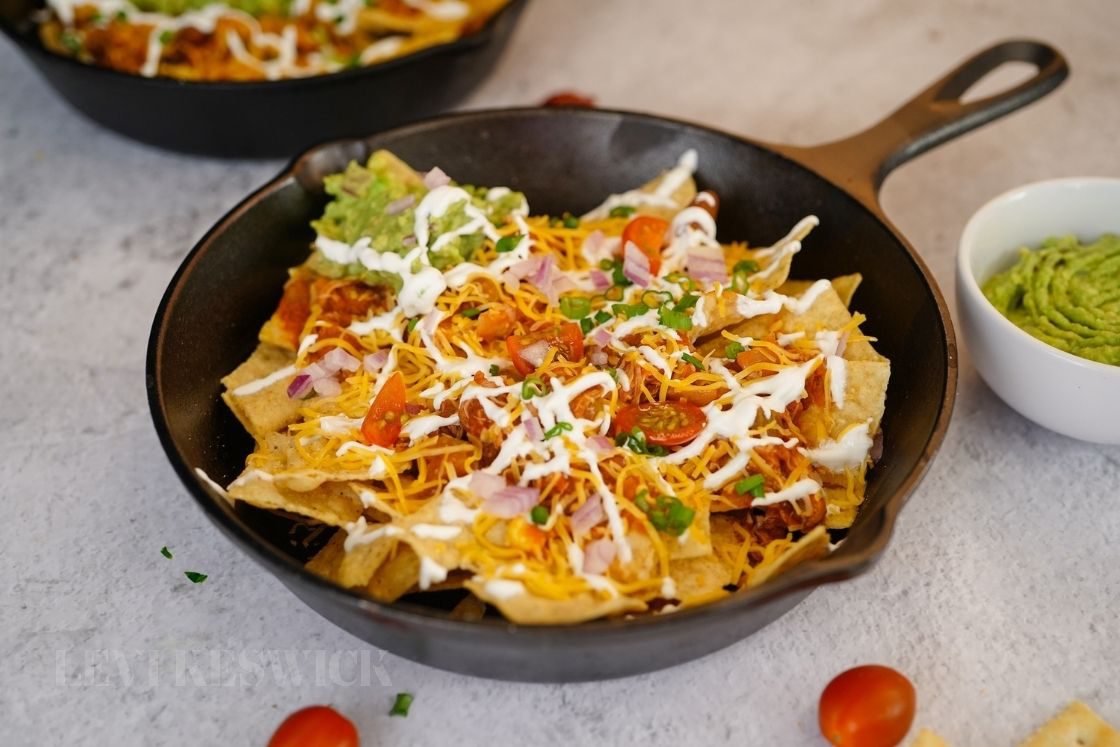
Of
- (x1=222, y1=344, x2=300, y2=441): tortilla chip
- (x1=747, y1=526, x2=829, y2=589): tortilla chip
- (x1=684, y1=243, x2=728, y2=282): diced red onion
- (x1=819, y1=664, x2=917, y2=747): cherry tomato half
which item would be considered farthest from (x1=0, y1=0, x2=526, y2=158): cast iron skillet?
(x1=819, y1=664, x2=917, y2=747): cherry tomato half

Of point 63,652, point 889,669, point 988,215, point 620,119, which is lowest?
point 63,652

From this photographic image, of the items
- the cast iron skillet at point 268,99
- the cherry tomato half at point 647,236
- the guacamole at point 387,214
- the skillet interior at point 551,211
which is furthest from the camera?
the cast iron skillet at point 268,99

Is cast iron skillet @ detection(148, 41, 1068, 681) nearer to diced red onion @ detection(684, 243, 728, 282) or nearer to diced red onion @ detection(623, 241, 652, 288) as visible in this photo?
diced red onion @ detection(684, 243, 728, 282)

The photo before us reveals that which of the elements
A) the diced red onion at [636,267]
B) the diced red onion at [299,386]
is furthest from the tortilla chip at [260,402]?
the diced red onion at [636,267]

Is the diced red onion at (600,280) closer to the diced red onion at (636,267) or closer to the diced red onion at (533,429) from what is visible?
the diced red onion at (636,267)

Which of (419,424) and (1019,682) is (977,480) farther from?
(419,424)

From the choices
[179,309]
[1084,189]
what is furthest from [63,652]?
[1084,189]

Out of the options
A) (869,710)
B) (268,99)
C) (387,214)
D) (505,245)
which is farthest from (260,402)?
(869,710)
